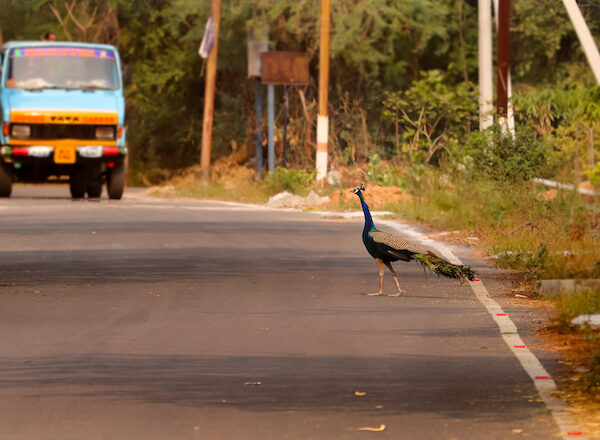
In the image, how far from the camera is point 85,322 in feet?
43.2

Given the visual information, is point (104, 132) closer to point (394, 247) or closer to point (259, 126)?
point (259, 126)

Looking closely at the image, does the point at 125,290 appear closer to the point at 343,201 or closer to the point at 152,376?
the point at 152,376

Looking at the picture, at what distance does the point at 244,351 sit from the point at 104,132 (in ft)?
77.0

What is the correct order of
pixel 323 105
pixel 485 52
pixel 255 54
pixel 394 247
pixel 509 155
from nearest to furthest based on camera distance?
pixel 394 247 → pixel 509 155 → pixel 485 52 → pixel 323 105 → pixel 255 54

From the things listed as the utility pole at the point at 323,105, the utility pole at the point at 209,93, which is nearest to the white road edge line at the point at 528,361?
the utility pole at the point at 323,105

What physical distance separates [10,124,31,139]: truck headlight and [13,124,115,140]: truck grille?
0.35 ft

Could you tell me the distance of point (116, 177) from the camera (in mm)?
36062

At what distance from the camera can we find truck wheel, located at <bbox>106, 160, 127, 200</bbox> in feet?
118

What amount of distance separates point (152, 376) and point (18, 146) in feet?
79.6

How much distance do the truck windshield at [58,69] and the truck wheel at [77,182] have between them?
292cm

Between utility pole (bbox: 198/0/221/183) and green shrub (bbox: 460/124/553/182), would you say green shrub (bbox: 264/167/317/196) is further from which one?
green shrub (bbox: 460/124/553/182)

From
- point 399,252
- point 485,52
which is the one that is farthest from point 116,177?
point 399,252

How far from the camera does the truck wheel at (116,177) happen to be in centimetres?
3584

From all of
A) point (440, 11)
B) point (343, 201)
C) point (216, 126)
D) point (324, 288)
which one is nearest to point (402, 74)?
point (440, 11)
